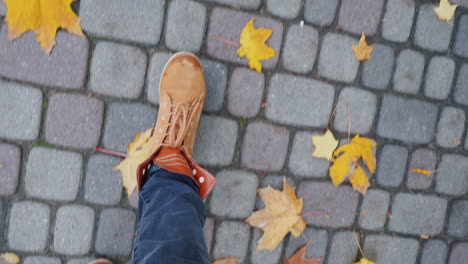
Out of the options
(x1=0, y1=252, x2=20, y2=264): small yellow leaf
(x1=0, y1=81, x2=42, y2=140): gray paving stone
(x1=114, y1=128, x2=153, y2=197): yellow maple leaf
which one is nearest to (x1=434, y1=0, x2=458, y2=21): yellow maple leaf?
(x1=114, y1=128, x2=153, y2=197): yellow maple leaf

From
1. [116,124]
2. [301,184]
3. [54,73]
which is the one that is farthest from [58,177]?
[301,184]

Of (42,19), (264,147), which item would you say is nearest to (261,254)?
(264,147)

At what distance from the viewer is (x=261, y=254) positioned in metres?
1.86

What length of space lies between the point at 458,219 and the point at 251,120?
4.45 feet

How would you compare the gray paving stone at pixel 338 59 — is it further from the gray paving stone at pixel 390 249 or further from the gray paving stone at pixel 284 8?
the gray paving stone at pixel 390 249

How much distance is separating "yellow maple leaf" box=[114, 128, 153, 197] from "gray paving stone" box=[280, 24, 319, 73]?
0.78 meters

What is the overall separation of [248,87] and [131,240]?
961 millimetres

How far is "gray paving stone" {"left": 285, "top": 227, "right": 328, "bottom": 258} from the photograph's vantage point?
6.20 ft

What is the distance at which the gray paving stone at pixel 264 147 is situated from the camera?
5.92 feet

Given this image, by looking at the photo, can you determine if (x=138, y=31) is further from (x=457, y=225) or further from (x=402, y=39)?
(x=457, y=225)

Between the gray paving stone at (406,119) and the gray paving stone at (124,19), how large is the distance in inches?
48.9

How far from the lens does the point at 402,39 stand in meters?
1.87

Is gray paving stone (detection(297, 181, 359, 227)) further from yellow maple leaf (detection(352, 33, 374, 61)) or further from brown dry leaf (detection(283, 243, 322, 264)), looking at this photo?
yellow maple leaf (detection(352, 33, 374, 61))

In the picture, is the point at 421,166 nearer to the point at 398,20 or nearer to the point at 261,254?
the point at 398,20
